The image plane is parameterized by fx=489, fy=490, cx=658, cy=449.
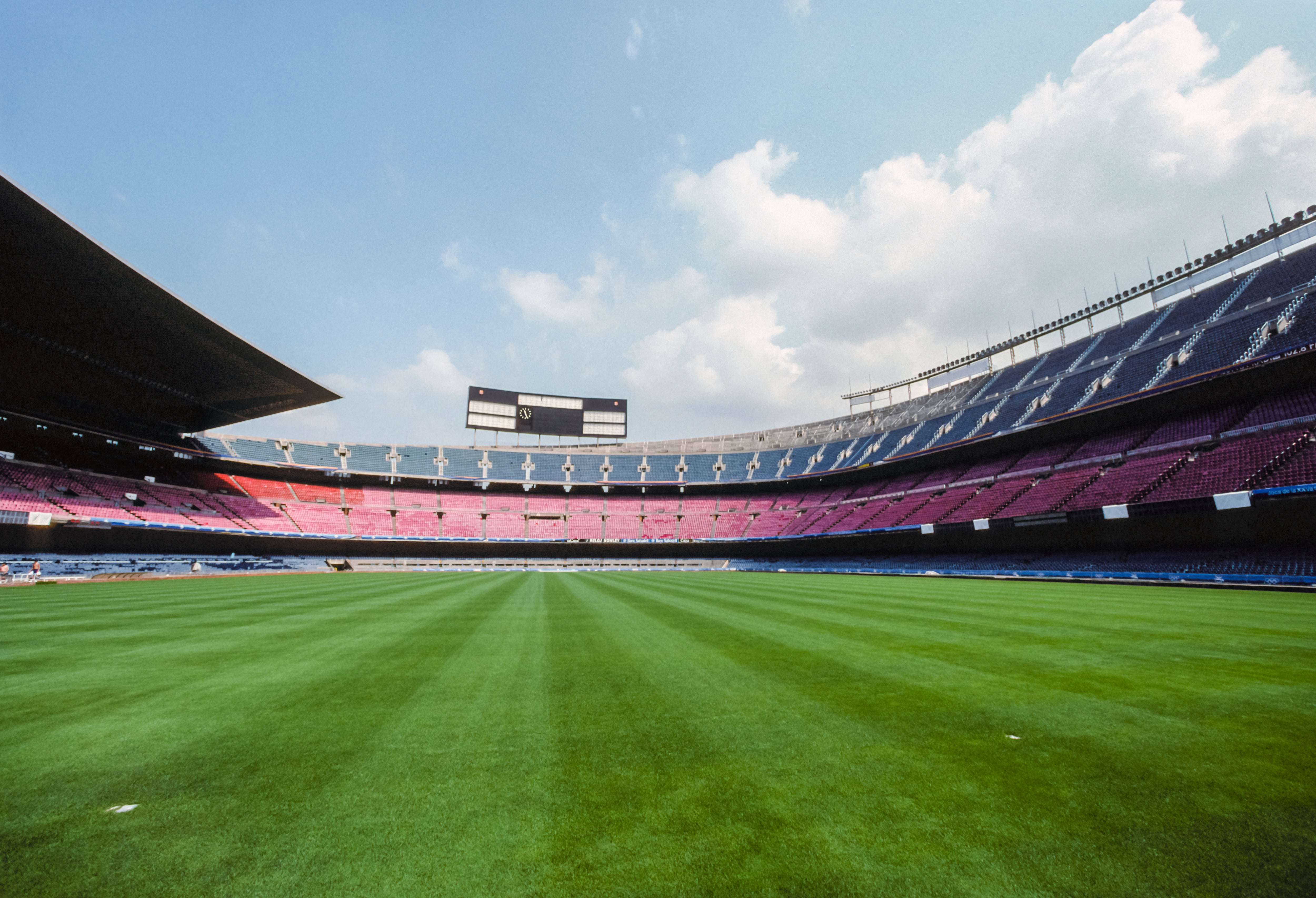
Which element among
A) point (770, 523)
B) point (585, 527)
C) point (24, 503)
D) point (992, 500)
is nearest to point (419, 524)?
point (585, 527)

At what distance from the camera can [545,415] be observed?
171 feet

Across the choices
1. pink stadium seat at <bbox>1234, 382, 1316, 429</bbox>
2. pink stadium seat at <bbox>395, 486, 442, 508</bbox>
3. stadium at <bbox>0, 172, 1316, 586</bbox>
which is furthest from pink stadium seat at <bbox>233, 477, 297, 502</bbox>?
pink stadium seat at <bbox>1234, 382, 1316, 429</bbox>

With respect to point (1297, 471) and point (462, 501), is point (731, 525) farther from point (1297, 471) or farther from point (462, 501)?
point (1297, 471)

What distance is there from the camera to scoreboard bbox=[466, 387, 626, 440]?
50500mm

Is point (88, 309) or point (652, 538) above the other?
point (88, 309)

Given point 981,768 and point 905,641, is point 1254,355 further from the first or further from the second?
point 981,768

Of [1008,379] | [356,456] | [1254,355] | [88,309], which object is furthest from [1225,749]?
[356,456]

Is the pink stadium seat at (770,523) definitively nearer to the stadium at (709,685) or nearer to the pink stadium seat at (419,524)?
the stadium at (709,685)

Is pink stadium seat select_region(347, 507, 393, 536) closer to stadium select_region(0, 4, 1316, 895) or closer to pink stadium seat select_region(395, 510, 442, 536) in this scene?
pink stadium seat select_region(395, 510, 442, 536)

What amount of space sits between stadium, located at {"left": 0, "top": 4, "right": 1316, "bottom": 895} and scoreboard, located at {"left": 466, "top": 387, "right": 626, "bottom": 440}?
859 inches

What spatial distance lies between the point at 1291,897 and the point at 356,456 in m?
54.2

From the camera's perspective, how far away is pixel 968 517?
2816 centimetres

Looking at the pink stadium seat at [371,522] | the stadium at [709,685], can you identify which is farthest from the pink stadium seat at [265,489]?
the stadium at [709,685]

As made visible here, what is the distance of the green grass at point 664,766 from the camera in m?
2.09
